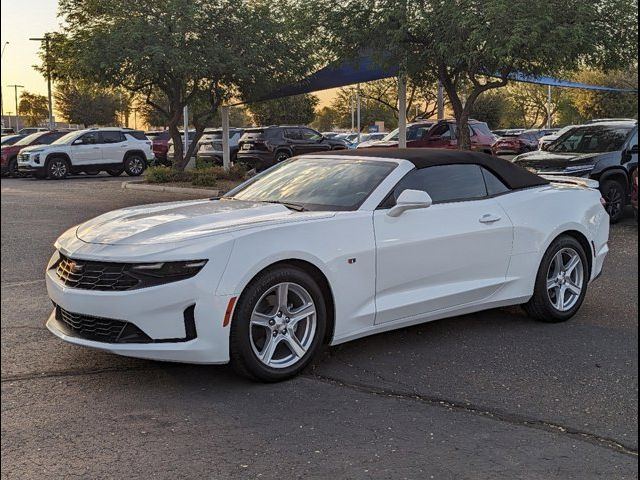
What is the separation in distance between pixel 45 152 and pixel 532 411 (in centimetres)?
2340

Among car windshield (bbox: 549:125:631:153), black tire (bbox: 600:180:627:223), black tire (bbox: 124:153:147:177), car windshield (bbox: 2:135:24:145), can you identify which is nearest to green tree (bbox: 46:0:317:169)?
black tire (bbox: 124:153:147:177)

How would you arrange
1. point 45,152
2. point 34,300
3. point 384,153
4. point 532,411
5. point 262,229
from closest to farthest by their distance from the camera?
point 532,411
point 262,229
point 384,153
point 34,300
point 45,152

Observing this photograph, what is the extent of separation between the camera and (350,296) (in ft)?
15.6

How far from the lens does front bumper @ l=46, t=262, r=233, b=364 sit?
409 centimetres

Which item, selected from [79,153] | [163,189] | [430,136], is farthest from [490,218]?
[79,153]

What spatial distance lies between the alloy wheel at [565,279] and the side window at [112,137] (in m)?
22.9

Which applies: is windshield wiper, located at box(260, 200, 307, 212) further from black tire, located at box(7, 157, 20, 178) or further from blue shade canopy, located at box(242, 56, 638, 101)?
black tire, located at box(7, 157, 20, 178)

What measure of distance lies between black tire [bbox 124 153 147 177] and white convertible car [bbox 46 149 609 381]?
22.0 metres

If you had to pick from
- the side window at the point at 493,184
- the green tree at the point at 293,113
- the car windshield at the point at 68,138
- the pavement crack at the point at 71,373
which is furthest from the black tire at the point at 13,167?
the green tree at the point at 293,113

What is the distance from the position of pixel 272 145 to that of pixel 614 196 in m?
15.9

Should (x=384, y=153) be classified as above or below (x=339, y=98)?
below

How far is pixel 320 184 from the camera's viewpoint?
5.48m

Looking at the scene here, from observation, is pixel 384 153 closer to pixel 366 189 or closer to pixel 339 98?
pixel 366 189

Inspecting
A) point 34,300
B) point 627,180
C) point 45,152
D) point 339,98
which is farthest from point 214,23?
point 339,98
